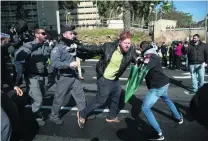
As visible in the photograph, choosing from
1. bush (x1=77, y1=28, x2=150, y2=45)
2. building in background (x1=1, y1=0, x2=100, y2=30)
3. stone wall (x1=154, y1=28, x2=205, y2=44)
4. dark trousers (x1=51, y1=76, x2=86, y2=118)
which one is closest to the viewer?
dark trousers (x1=51, y1=76, x2=86, y2=118)

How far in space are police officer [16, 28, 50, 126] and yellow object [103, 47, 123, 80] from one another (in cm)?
125

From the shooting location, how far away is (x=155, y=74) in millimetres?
5215

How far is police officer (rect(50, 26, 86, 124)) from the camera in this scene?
5383mm

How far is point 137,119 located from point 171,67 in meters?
10.4

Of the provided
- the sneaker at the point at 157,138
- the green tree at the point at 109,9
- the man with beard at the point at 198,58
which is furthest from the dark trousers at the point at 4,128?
the green tree at the point at 109,9

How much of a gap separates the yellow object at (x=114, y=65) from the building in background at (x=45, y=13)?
4879 centimetres

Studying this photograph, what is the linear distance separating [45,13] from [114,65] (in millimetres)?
55261

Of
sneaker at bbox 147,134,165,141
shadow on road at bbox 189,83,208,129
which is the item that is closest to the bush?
sneaker at bbox 147,134,165,141

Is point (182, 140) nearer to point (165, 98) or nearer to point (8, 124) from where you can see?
point (165, 98)

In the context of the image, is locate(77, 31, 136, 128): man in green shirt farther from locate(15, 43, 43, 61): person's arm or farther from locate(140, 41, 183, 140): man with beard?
locate(15, 43, 43, 61): person's arm

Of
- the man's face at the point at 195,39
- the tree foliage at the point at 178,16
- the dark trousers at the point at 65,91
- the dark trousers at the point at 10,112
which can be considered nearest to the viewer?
the dark trousers at the point at 10,112

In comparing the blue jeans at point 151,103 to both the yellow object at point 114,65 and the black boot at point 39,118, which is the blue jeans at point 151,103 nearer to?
the yellow object at point 114,65

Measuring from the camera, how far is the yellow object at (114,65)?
211 inches

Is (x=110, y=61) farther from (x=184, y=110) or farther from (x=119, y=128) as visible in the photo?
(x=184, y=110)
